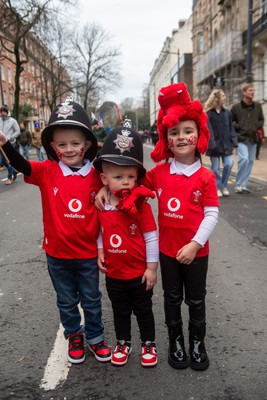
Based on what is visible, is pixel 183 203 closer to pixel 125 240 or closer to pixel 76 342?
pixel 125 240

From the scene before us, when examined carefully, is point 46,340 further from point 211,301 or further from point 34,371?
point 211,301

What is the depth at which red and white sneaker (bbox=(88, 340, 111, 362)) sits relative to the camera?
2.39 m

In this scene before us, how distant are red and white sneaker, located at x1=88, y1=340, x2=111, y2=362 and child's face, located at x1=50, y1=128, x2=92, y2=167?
1.15m

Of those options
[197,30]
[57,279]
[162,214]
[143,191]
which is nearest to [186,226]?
[162,214]

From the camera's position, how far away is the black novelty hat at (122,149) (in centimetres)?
218

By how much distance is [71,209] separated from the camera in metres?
2.26

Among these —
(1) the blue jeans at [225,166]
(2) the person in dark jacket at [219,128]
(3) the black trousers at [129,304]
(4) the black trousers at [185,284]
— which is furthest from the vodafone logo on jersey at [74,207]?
(1) the blue jeans at [225,166]

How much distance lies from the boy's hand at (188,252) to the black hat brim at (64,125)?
2.73ft

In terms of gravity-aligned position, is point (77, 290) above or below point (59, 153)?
below

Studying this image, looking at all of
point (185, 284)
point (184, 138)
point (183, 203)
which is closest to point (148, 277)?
point (185, 284)

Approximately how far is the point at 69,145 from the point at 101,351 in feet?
4.24

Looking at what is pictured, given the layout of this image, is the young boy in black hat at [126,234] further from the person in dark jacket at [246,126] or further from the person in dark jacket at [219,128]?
the person in dark jacket at [246,126]

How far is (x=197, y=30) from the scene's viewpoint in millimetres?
43781

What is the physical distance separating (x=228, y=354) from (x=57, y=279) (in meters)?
1.17
